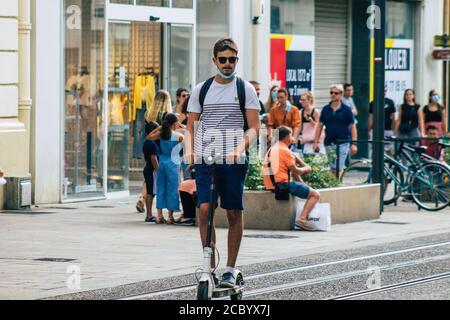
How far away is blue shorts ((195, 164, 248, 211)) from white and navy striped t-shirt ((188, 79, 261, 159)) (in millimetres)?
123

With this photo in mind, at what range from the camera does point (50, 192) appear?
19469 mm

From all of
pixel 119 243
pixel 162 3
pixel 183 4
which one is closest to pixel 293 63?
pixel 183 4

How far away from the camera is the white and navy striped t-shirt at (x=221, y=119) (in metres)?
9.86

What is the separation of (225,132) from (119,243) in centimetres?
477

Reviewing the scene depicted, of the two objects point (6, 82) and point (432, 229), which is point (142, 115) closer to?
point (6, 82)

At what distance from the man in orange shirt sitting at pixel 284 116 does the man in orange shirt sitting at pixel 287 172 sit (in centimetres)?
590

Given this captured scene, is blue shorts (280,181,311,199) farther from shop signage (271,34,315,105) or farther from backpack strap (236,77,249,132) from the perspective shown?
shop signage (271,34,315,105)

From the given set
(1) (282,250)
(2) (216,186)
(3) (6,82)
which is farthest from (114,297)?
(3) (6,82)

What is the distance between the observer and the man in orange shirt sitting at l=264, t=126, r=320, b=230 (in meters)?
15.9

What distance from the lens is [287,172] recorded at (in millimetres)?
15914

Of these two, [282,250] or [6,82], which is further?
[6,82]

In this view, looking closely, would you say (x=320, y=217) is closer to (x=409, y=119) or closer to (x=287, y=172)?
(x=287, y=172)

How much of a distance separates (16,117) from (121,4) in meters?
3.42
